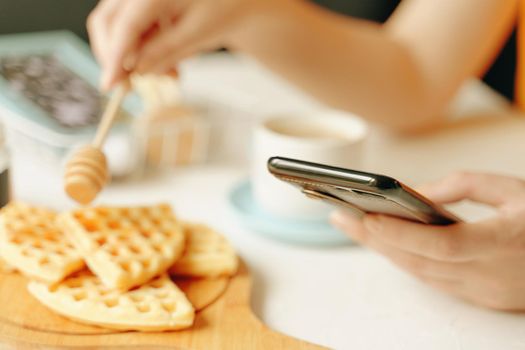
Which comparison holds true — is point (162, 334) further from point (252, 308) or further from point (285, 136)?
point (285, 136)

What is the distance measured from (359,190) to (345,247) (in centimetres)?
28

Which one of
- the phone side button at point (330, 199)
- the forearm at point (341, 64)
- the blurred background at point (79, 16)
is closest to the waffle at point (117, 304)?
the phone side button at point (330, 199)

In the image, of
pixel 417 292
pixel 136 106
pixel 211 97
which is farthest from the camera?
pixel 211 97

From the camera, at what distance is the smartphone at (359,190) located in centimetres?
52

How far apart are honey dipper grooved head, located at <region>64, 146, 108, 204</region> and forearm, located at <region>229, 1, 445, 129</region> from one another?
0.41m

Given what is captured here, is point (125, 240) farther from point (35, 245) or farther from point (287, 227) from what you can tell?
point (287, 227)

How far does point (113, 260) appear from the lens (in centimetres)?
65

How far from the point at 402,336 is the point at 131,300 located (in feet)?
0.75

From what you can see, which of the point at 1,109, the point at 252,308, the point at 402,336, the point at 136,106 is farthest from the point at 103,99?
the point at 402,336

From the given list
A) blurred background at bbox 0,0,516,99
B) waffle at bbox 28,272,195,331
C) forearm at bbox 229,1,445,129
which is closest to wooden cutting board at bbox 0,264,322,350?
waffle at bbox 28,272,195,331

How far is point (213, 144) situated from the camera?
3.52 feet

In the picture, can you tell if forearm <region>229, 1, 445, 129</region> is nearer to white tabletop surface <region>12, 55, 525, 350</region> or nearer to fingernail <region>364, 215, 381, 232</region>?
white tabletop surface <region>12, 55, 525, 350</region>

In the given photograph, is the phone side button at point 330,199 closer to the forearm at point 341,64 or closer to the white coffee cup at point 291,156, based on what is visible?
the white coffee cup at point 291,156

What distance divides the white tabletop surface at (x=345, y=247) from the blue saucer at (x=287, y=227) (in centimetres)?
1
